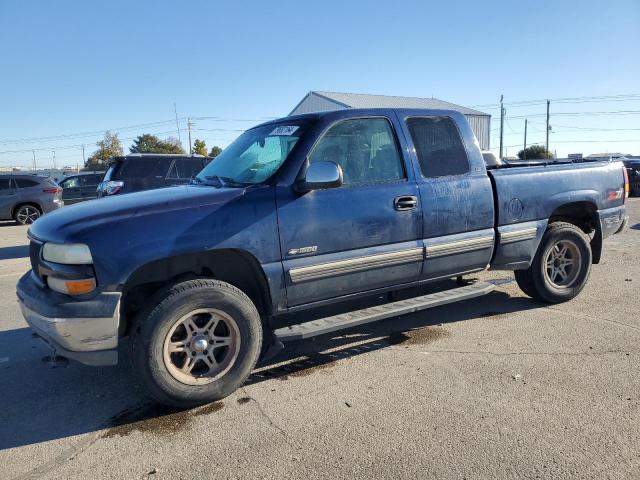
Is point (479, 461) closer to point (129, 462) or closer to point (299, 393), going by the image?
point (299, 393)

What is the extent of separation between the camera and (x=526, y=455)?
2.63 m

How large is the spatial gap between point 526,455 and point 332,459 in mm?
1046

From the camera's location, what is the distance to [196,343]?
10.9 feet

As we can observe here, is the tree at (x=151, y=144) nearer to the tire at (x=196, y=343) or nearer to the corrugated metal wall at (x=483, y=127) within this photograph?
the corrugated metal wall at (x=483, y=127)

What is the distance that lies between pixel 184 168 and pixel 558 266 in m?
7.98

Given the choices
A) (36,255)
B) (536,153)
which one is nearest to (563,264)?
(36,255)

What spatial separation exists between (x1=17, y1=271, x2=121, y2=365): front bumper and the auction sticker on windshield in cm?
185

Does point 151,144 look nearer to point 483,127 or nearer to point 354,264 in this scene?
point 483,127

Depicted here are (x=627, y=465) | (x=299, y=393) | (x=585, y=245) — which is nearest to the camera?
(x=627, y=465)

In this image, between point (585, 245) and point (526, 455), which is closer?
point (526, 455)

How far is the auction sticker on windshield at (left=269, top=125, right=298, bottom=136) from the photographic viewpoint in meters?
4.00

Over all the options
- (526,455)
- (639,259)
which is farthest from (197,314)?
(639,259)

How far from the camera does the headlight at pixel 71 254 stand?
301cm

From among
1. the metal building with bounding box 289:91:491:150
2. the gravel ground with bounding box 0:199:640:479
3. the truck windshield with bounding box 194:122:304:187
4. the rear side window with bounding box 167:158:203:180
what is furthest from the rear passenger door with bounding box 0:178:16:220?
the metal building with bounding box 289:91:491:150
